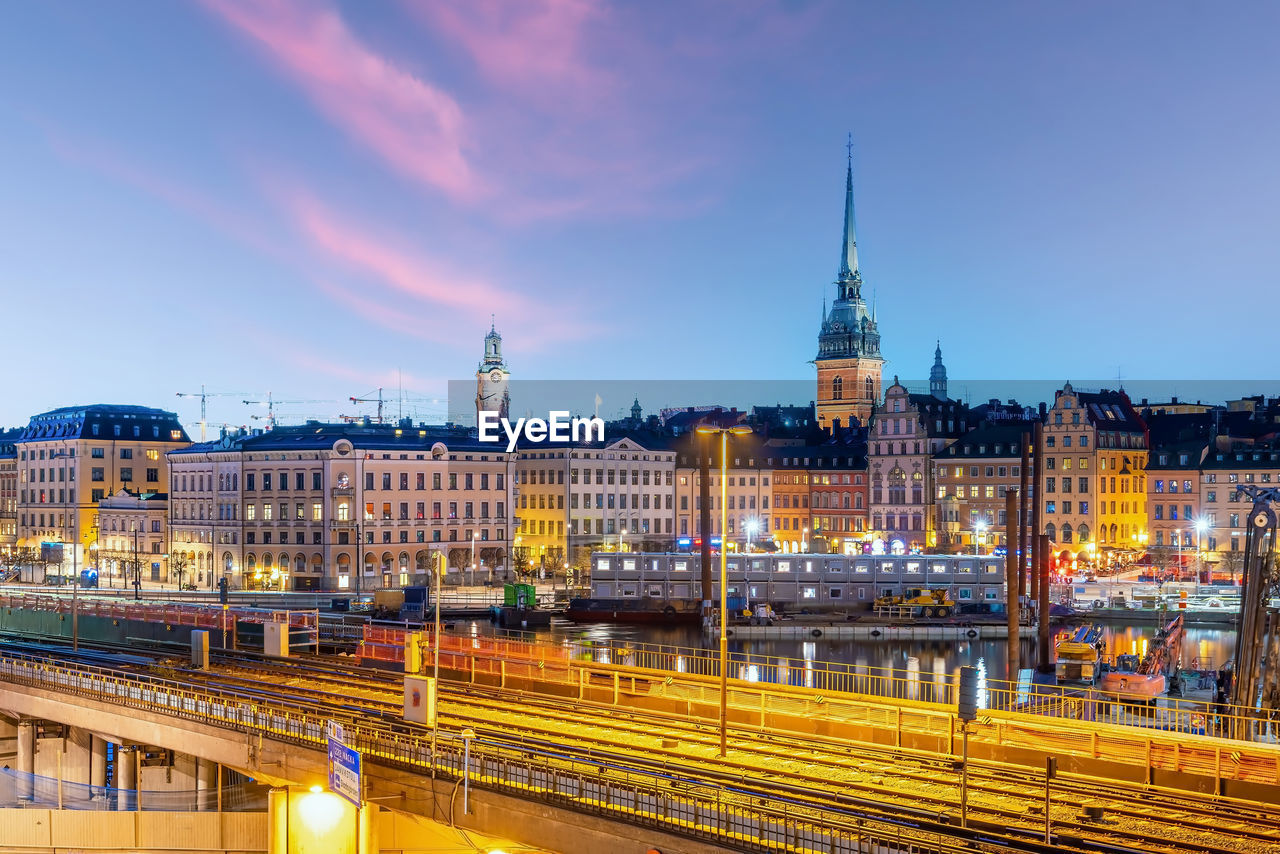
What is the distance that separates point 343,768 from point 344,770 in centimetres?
5

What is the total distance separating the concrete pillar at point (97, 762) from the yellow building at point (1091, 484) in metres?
96.1

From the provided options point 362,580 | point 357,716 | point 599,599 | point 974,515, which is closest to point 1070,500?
point 974,515

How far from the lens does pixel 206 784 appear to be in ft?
159

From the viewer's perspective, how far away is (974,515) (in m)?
136

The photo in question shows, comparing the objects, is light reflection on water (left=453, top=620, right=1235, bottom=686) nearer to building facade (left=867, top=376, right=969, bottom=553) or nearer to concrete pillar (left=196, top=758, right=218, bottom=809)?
concrete pillar (left=196, top=758, right=218, bottom=809)

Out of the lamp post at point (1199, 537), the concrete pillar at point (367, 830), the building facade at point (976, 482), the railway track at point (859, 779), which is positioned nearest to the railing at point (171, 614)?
the railway track at point (859, 779)

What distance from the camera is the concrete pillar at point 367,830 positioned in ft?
99.8

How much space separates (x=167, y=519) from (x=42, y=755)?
259 feet

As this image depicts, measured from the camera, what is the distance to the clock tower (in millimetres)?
174375

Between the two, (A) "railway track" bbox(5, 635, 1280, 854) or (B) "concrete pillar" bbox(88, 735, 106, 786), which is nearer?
(A) "railway track" bbox(5, 635, 1280, 854)

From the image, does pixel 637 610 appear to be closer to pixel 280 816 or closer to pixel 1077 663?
pixel 1077 663

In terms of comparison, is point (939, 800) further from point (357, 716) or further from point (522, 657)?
point (522, 657)

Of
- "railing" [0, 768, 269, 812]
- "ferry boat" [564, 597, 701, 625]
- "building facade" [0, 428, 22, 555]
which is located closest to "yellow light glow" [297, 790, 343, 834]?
"railing" [0, 768, 269, 812]

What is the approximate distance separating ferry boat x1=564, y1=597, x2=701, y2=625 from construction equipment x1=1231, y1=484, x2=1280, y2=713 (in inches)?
1878
